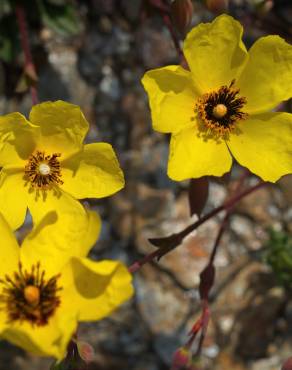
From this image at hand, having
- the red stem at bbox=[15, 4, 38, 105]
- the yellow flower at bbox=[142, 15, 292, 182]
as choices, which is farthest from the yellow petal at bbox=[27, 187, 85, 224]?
the red stem at bbox=[15, 4, 38, 105]

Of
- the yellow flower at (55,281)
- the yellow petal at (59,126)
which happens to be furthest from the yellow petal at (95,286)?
the yellow petal at (59,126)

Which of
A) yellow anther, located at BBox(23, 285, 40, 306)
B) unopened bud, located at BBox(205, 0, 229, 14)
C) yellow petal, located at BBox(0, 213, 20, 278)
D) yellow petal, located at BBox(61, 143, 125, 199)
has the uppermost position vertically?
unopened bud, located at BBox(205, 0, 229, 14)

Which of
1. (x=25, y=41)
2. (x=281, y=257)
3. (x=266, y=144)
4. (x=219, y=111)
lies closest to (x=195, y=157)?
(x=219, y=111)

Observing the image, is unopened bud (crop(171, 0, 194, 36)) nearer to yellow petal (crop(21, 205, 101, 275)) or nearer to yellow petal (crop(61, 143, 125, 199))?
yellow petal (crop(61, 143, 125, 199))

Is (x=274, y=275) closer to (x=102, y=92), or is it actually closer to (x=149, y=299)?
(x=149, y=299)

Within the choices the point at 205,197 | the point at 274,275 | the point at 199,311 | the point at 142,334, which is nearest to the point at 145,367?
the point at 142,334
